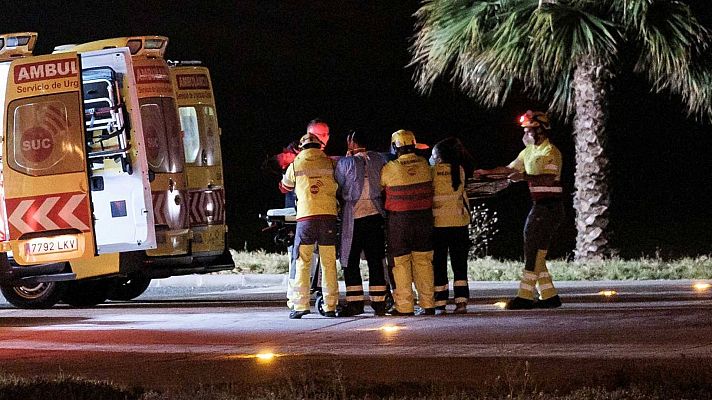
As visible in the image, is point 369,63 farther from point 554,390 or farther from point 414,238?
point 554,390

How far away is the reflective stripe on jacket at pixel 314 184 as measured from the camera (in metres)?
13.0

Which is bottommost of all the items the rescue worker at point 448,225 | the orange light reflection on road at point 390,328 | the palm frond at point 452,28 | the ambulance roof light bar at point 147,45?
the orange light reflection on road at point 390,328

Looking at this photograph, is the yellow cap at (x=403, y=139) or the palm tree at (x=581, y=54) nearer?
the yellow cap at (x=403, y=139)

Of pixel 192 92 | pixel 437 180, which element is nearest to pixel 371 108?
pixel 192 92

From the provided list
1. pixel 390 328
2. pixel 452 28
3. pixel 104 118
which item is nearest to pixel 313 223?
pixel 390 328

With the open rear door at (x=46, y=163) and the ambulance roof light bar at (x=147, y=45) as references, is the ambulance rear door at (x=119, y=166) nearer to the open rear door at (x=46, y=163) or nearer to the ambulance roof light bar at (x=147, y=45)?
the open rear door at (x=46, y=163)

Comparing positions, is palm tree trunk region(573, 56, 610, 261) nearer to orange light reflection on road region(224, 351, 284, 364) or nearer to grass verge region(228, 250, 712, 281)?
grass verge region(228, 250, 712, 281)

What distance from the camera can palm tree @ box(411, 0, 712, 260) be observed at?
18.7 m

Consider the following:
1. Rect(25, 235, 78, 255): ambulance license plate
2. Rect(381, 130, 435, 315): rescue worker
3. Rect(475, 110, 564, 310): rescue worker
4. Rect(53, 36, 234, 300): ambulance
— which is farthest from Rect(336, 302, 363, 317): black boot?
Rect(25, 235, 78, 255): ambulance license plate

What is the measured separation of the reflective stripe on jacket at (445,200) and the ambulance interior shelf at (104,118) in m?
3.32

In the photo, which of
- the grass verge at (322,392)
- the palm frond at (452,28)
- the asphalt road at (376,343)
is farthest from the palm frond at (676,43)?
the grass verge at (322,392)

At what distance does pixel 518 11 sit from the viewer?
18984 mm

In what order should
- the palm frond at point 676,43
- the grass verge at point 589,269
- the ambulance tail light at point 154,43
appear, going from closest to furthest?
the ambulance tail light at point 154,43 → the grass verge at point 589,269 → the palm frond at point 676,43

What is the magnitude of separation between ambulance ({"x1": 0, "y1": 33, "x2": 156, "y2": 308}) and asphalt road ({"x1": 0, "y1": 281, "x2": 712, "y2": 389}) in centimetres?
60
